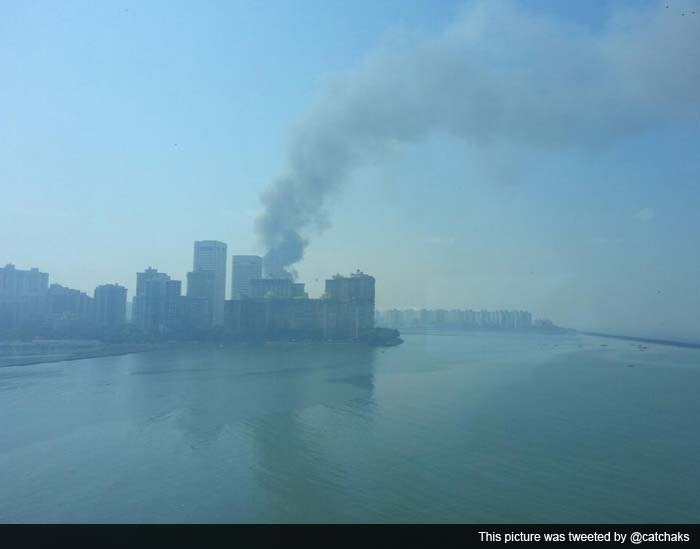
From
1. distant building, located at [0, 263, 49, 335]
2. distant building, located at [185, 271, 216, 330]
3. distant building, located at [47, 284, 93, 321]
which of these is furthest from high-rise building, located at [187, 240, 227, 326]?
distant building, located at [0, 263, 49, 335]

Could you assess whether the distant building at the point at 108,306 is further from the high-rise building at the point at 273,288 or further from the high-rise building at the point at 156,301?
the high-rise building at the point at 273,288

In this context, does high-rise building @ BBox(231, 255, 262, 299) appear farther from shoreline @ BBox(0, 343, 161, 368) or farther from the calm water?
the calm water

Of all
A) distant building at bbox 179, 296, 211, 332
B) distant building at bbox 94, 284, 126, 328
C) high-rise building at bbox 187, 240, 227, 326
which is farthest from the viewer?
distant building at bbox 179, 296, 211, 332

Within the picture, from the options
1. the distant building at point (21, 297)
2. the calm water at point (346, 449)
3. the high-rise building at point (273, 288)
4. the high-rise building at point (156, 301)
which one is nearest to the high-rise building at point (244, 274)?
the high-rise building at point (273, 288)

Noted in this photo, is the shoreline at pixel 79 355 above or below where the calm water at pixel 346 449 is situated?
above
